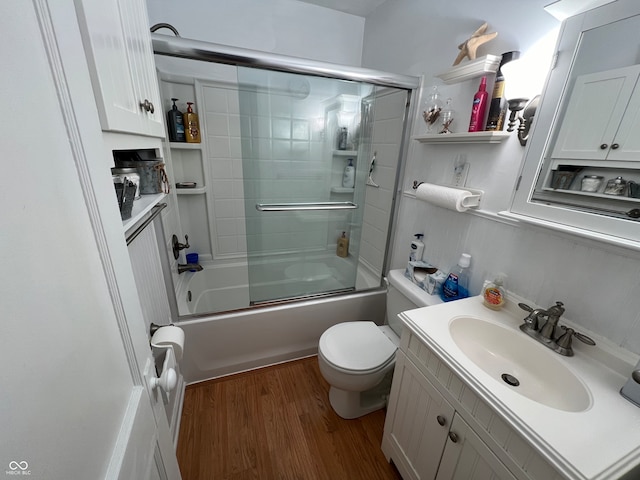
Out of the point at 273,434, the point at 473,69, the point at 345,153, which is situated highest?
the point at 473,69

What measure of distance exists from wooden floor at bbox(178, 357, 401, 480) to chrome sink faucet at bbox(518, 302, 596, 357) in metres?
0.93

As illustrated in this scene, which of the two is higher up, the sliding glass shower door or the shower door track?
the shower door track

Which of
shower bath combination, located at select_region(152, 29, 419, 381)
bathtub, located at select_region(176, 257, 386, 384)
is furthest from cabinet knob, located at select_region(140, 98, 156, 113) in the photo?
bathtub, located at select_region(176, 257, 386, 384)

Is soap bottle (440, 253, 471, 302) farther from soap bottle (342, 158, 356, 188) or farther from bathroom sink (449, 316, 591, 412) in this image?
soap bottle (342, 158, 356, 188)

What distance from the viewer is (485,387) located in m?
0.74

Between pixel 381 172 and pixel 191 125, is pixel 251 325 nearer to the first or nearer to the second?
pixel 381 172

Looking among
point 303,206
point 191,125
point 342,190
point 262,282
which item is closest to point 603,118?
point 342,190

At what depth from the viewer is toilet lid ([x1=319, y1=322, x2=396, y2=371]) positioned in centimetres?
130

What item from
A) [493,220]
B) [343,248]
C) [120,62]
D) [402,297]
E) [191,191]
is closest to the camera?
[120,62]

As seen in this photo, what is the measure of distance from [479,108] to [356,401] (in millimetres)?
1592

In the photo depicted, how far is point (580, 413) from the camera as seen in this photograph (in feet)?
2.24

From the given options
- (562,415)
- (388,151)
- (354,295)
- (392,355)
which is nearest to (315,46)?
(388,151)

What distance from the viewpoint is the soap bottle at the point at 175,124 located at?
5.96 ft

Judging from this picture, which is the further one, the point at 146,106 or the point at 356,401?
the point at 356,401
